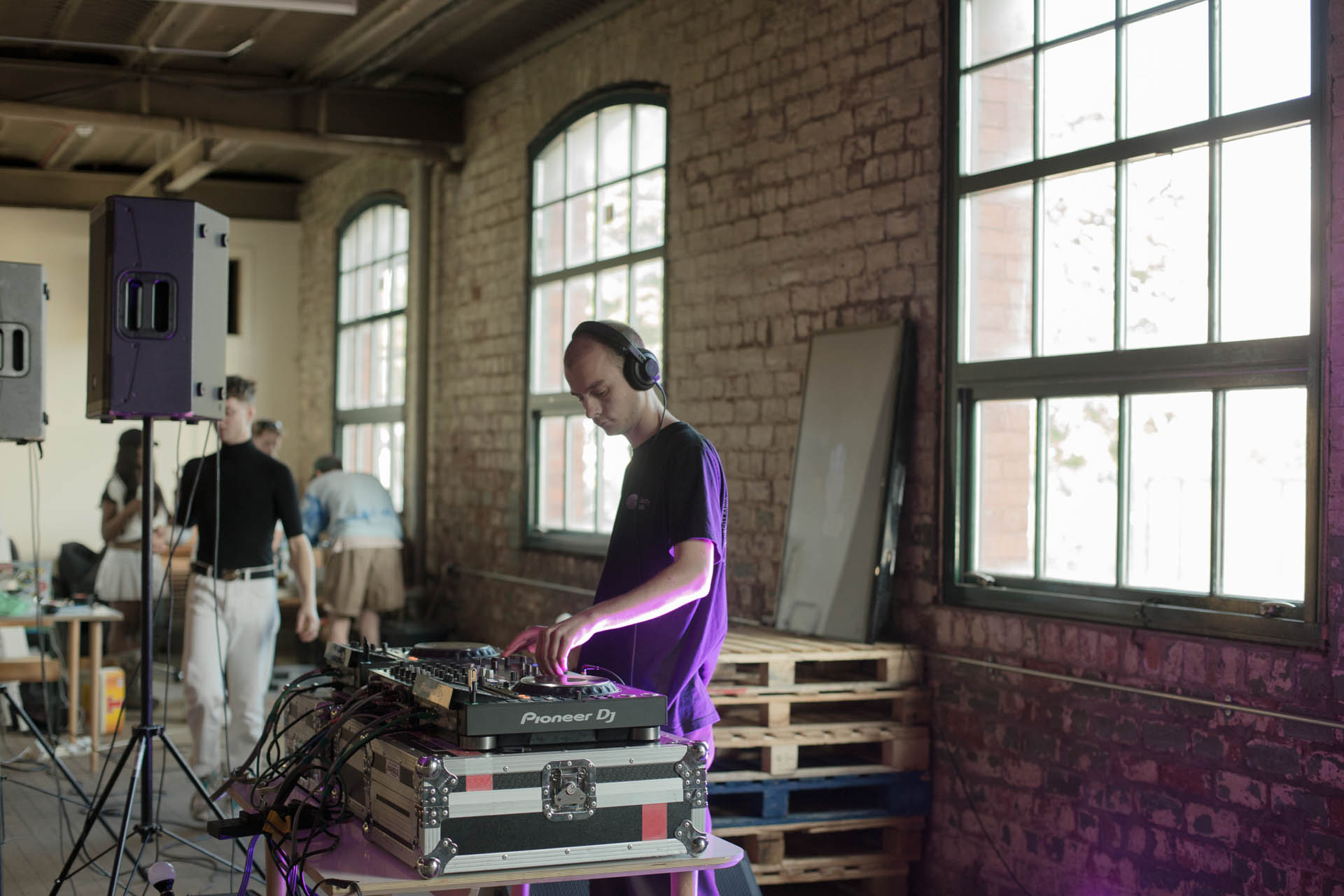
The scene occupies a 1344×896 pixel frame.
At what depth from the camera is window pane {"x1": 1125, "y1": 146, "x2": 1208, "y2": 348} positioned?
421 cm

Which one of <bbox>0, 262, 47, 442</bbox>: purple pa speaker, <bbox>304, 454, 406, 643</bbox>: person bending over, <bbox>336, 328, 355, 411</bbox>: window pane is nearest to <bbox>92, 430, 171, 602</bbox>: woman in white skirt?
<bbox>304, 454, 406, 643</bbox>: person bending over

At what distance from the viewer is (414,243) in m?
10.1

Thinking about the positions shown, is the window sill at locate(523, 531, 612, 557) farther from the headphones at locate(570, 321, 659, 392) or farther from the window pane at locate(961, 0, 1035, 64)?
the headphones at locate(570, 321, 659, 392)

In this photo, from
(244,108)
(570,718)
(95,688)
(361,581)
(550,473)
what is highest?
(244,108)

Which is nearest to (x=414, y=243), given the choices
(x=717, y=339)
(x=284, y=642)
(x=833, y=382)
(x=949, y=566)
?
(x=284, y=642)

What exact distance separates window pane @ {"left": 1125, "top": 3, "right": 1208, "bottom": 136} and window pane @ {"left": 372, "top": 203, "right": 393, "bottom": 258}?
7.73m

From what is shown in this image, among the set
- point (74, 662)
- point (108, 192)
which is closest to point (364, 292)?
point (108, 192)

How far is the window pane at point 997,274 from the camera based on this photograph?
16.0ft

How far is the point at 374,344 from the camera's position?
1155 centimetres

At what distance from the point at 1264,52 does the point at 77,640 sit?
6114mm

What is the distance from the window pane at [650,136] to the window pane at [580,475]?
4.96 feet

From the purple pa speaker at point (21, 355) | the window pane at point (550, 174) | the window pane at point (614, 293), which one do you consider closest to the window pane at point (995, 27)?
the window pane at point (614, 293)

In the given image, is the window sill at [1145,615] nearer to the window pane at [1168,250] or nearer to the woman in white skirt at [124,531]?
the window pane at [1168,250]

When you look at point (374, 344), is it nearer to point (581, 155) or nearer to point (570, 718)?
point (581, 155)
